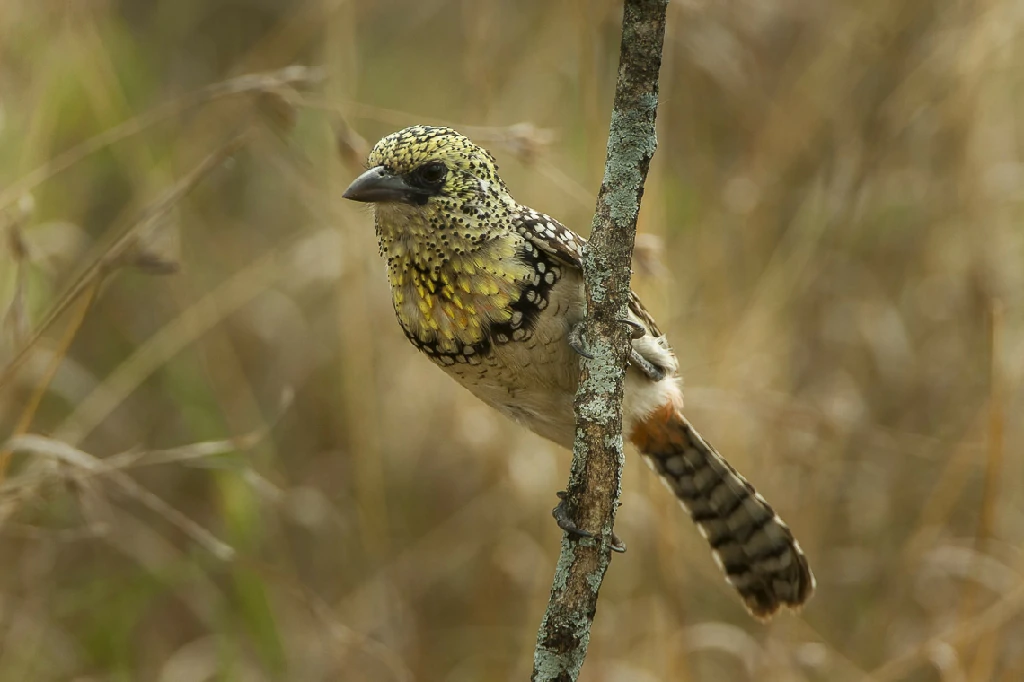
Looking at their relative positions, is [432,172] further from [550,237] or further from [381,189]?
[550,237]

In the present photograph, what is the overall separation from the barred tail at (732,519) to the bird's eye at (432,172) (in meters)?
1.04

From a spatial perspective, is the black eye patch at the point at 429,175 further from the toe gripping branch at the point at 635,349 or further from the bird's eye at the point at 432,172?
the toe gripping branch at the point at 635,349

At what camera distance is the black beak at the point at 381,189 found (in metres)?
2.68

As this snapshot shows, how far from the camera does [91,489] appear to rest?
9.07ft

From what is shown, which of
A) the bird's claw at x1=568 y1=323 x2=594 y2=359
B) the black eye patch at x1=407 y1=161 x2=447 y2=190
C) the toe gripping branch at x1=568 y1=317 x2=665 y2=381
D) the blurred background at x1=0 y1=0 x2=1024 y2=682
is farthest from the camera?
the blurred background at x1=0 y1=0 x2=1024 y2=682

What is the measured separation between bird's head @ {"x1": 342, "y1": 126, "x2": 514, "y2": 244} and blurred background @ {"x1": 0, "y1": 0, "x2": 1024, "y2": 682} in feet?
2.15

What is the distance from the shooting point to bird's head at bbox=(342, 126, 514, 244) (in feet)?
8.96

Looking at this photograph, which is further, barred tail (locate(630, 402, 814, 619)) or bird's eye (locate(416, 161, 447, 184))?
barred tail (locate(630, 402, 814, 619))

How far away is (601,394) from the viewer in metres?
2.10

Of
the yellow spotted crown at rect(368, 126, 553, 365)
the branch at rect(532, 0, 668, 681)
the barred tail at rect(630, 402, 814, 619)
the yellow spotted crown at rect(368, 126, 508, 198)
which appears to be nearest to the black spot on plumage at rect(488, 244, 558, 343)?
the yellow spotted crown at rect(368, 126, 553, 365)

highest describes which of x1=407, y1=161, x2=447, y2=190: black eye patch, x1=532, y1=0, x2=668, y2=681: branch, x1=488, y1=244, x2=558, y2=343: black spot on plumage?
x1=407, y1=161, x2=447, y2=190: black eye patch

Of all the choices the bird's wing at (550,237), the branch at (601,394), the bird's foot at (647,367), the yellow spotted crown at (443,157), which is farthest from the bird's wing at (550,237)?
the branch at (601,394)

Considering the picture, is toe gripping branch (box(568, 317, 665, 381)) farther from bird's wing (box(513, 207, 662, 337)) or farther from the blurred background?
the blurred background

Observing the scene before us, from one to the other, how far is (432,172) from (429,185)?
0.04m
